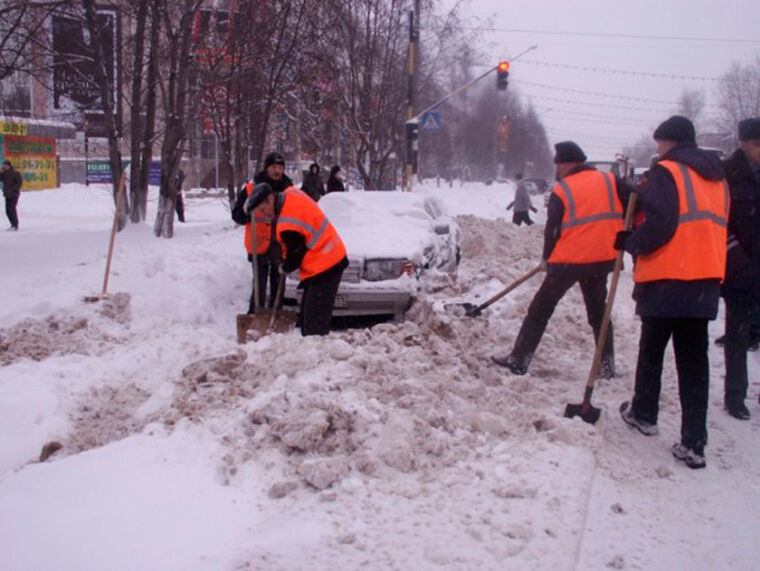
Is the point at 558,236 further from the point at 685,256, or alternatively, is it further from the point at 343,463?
the point at 343,463

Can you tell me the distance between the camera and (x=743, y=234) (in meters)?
5.14

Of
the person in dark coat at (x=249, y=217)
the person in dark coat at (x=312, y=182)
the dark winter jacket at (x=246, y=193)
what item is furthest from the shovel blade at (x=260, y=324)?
the person in dark coat at (x=312, y=182)

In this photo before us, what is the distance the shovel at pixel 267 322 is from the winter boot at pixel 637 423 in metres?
3.10

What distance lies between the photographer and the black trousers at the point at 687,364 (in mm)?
4285

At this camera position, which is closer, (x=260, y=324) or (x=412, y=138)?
(x=260, y=324)

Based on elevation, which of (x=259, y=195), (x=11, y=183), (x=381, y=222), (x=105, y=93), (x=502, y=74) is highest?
(x=502, y=74)

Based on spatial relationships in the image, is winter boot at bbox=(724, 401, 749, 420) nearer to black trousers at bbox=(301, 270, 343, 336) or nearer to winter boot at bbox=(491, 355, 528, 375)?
winter boot at bbox=(491, 355, 528, 375)

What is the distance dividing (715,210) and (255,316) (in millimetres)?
4142

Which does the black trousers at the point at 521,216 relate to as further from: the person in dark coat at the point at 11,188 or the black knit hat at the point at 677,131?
the black knit hat at the point at 677,131

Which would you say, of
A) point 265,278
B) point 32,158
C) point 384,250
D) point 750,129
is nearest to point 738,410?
point 750,129

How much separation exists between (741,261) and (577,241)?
1.09 m

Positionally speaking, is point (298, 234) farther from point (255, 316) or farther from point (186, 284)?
point (186, 284)

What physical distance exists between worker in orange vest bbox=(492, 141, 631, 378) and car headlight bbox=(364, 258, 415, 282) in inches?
94.6

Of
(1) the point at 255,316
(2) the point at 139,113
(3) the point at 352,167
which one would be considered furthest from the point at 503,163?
(1) the point at 255,316
